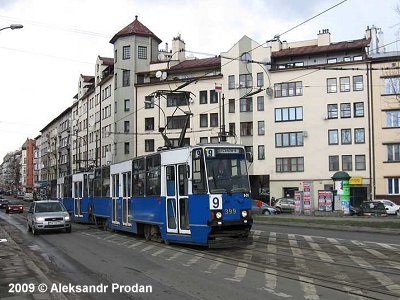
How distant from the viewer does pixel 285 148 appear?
190ft

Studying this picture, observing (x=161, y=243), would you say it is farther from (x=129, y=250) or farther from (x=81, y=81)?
(x=81, y=81)

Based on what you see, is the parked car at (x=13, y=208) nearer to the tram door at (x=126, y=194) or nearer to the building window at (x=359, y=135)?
the tram door at (x=126, y=194)

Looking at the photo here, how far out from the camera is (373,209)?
4131 cm

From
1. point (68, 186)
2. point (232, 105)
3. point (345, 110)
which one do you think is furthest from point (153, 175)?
point (232, 105)

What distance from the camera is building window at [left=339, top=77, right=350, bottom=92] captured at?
5516 cm

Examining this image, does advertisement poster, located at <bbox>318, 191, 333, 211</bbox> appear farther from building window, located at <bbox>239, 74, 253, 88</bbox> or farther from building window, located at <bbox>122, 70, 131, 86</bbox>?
building window, located at <bbox>122, 70, 131, 86</bbox>

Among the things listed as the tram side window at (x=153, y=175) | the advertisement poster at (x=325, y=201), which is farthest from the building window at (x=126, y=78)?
the tram side window at (x=153, y=175)

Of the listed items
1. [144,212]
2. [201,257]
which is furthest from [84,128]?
[201,257]

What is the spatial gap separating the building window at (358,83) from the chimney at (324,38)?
6864 millimetres

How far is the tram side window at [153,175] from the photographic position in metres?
17.3

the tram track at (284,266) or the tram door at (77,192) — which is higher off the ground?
the tram door at (77,192)

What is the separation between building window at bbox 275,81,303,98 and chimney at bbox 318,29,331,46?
6272 mm

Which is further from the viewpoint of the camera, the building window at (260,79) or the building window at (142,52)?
the building window at (142,52)

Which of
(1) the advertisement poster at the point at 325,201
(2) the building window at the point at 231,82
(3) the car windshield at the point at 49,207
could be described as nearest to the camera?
(3) the car windshield at the point at 49,207
